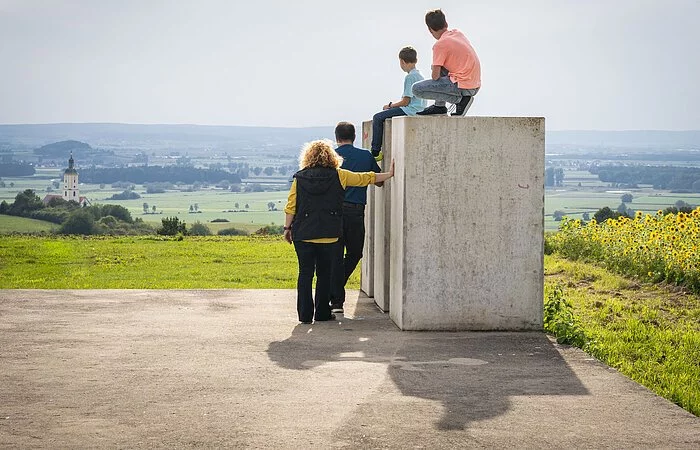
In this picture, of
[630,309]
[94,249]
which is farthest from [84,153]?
[630,309]

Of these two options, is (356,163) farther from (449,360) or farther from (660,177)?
(660,177)

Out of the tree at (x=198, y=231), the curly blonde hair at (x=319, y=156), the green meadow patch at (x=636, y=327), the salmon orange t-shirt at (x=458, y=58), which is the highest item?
the salmon orange t-shirt at (x=458, y=58)

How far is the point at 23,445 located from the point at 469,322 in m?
4.97

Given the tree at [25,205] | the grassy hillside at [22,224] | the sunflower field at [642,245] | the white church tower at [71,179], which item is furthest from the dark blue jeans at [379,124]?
the white church tower at [71,179]

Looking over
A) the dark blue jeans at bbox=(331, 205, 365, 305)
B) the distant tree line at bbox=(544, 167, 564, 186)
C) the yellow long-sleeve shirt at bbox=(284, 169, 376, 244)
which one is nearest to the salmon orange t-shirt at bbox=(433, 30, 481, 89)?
the yellow long-sleeve shirt at bbox=(284, 169, 376, 244)

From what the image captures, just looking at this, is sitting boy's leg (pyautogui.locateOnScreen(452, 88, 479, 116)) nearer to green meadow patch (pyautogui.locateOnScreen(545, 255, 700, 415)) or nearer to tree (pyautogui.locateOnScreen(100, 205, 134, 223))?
green meadow patch (pyautogui.locateOnScreen(545, 255, 700, 415))

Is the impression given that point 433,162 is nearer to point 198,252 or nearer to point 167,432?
point 167,432

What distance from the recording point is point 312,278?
11.1 m

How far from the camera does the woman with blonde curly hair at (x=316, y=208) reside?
10992mm

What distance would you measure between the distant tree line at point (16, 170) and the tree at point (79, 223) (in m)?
80.5

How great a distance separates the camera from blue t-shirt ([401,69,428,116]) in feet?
39.2

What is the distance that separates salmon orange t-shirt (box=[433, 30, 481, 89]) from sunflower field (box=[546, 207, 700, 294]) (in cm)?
490

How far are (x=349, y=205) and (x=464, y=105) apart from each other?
5.47 ft

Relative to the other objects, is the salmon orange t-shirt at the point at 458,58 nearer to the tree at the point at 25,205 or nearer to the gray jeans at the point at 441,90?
the gray jeans at the point at 441,90
